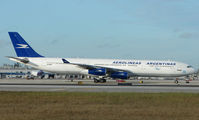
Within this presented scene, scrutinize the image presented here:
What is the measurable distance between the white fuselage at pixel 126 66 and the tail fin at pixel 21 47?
1.17m

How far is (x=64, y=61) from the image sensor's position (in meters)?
56.6

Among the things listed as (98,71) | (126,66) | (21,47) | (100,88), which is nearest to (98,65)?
(98,71)

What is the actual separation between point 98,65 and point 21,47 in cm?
1530

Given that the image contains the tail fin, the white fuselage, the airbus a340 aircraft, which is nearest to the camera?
the airbus a340 aircraft

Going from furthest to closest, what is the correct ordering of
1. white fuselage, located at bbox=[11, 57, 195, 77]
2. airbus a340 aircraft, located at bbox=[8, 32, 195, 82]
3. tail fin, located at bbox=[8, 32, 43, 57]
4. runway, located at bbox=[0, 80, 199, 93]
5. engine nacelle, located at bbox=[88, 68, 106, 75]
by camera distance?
1. tail fin, located at bbox=[8, 32, 43, 57]
2. white fuselage, located at bbox=[11, 57, 195, 77]
3. airbus a340 aircraft, located at bbox=[8, 32, 195, 82]
4. engine nacelle, located at bbox=[88, 68, 106, 75]
5. runway, located at bbox=[0, 80, 199, 93]

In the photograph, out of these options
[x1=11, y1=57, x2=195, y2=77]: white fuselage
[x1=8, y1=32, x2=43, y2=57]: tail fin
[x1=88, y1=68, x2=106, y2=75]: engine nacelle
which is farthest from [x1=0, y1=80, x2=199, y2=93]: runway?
[x1=8, y1=32, x2=43, y2=57]: tail fin

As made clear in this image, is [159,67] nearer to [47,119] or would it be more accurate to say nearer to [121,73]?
[121,73]

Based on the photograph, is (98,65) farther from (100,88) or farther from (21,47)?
(100,88)

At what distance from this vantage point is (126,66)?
5838 cm

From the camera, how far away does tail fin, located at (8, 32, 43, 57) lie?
59438mm

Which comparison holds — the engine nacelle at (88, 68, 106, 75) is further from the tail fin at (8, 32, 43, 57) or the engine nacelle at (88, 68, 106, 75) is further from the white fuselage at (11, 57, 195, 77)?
the tail fin at (8, 32, 43, 57)

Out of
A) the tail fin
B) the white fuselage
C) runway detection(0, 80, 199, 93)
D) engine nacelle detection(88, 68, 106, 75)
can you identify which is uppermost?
the tail fin

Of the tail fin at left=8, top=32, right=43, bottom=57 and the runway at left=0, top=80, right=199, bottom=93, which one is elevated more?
the tail fin at left=8, top=32, right=43, bottom=57

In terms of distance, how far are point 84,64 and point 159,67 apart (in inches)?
559
